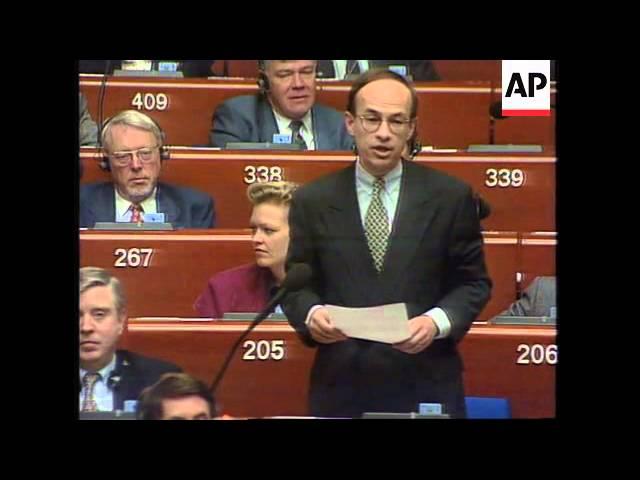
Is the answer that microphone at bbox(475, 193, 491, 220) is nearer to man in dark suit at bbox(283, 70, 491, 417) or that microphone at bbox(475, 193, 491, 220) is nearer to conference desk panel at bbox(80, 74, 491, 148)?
man in dark suit at bbox(283, 70, 491, 417)

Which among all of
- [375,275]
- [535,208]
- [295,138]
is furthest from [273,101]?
[535,208]

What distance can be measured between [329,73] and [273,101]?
0.22m

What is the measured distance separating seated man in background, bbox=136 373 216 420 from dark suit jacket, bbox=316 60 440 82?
1.19 m

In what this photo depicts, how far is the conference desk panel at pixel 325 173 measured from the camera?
4609mm

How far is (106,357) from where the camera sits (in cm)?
459

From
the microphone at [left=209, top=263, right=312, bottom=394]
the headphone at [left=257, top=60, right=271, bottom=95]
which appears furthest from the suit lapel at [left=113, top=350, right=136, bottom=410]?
the headphone at [left=257, top=60, right=271, bottom=95]

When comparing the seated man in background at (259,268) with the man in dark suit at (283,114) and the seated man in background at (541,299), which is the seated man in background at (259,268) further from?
the seated man in background at (541,299)

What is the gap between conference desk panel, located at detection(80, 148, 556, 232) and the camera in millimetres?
4609

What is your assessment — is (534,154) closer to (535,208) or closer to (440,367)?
(535,208)

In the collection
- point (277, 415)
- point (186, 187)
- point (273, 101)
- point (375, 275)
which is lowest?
point (277, 415)

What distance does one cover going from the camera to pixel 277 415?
459 cm

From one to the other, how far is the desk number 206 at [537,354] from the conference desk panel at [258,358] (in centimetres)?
3

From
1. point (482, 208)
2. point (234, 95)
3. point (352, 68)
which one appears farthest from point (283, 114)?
point (482, 208)

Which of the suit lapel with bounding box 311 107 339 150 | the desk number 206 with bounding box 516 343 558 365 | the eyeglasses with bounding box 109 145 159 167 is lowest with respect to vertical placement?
the desk number 206 with bounding box 516 343 558 365
